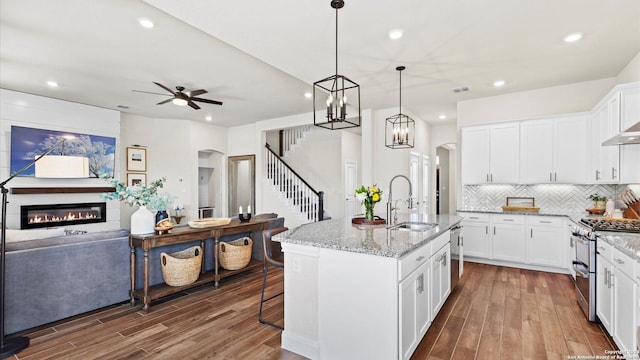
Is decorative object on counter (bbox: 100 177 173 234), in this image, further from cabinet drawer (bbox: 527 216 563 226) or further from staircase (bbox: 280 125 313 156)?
staircase (bbox: 280 125 313 156)

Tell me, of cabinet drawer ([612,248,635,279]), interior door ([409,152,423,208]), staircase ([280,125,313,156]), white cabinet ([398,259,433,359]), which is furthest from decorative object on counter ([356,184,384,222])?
staircase ([280,125,313,156])

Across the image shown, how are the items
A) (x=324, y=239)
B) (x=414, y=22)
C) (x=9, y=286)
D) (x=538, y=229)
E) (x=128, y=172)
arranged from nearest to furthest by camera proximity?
(x=324, y=239)
(x=9, y=286)
(x=414, y=22)
(x=538, y=229)
(x=128, y=172)

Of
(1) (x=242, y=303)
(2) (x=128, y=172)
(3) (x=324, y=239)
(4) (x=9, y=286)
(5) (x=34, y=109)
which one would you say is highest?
(5) (x=34, y=109)

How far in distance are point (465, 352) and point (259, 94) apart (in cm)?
501

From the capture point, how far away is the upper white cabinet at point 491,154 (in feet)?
16.4

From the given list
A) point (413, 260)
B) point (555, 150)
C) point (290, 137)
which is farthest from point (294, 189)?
point (413, 260)

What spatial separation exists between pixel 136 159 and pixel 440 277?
23.7 feet

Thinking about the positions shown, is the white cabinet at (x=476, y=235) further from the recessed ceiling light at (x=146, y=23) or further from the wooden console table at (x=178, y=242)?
the recessed ceiling light at (x=146, y=23)

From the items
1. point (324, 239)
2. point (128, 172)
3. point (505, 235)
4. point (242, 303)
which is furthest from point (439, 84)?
point (128, 172)

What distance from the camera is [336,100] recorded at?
105 inches

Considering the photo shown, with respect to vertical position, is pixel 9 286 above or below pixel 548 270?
above

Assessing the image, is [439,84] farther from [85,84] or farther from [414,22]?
[85,84]

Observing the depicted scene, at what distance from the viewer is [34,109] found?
571cm

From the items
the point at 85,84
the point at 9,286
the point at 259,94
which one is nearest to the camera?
the point at 9,286
